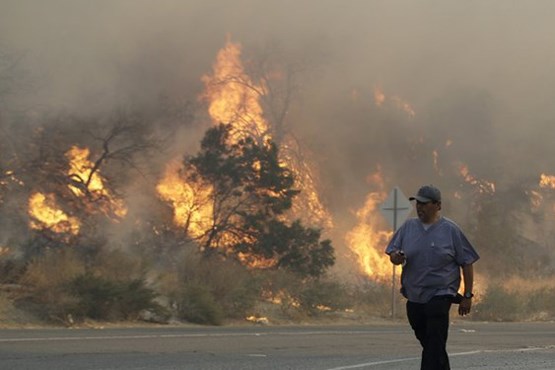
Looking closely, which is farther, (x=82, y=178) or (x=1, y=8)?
(x=1, y=8)

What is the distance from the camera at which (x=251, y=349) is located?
1447cm

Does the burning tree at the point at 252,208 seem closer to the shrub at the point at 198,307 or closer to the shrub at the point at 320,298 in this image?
the shrub at the point at 320,298

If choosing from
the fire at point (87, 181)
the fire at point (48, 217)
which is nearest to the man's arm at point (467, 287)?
the fire at point (48, 217)

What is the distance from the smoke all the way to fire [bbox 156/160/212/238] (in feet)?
7.13

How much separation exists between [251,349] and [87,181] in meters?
17.9

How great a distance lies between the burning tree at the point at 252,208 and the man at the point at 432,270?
1925 centimetres

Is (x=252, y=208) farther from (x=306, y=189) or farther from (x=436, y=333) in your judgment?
(x=436, y=333)

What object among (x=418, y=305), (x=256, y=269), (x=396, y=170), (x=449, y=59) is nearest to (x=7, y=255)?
(x=256, y=269)

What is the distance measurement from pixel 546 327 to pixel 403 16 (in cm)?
2047

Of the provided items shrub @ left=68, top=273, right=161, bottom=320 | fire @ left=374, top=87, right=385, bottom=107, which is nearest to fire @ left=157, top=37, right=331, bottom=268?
fire @ left=374, top=87, right=385, bottom=107

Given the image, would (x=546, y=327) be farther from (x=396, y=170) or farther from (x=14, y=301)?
(x=396, y=170)

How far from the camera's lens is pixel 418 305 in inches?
359

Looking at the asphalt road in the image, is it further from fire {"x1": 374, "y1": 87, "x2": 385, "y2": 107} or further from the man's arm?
fire {"x1": 374, "y1": 87, "x2": 385, "y2": 107}

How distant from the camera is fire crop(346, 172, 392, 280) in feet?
Answer: 114
